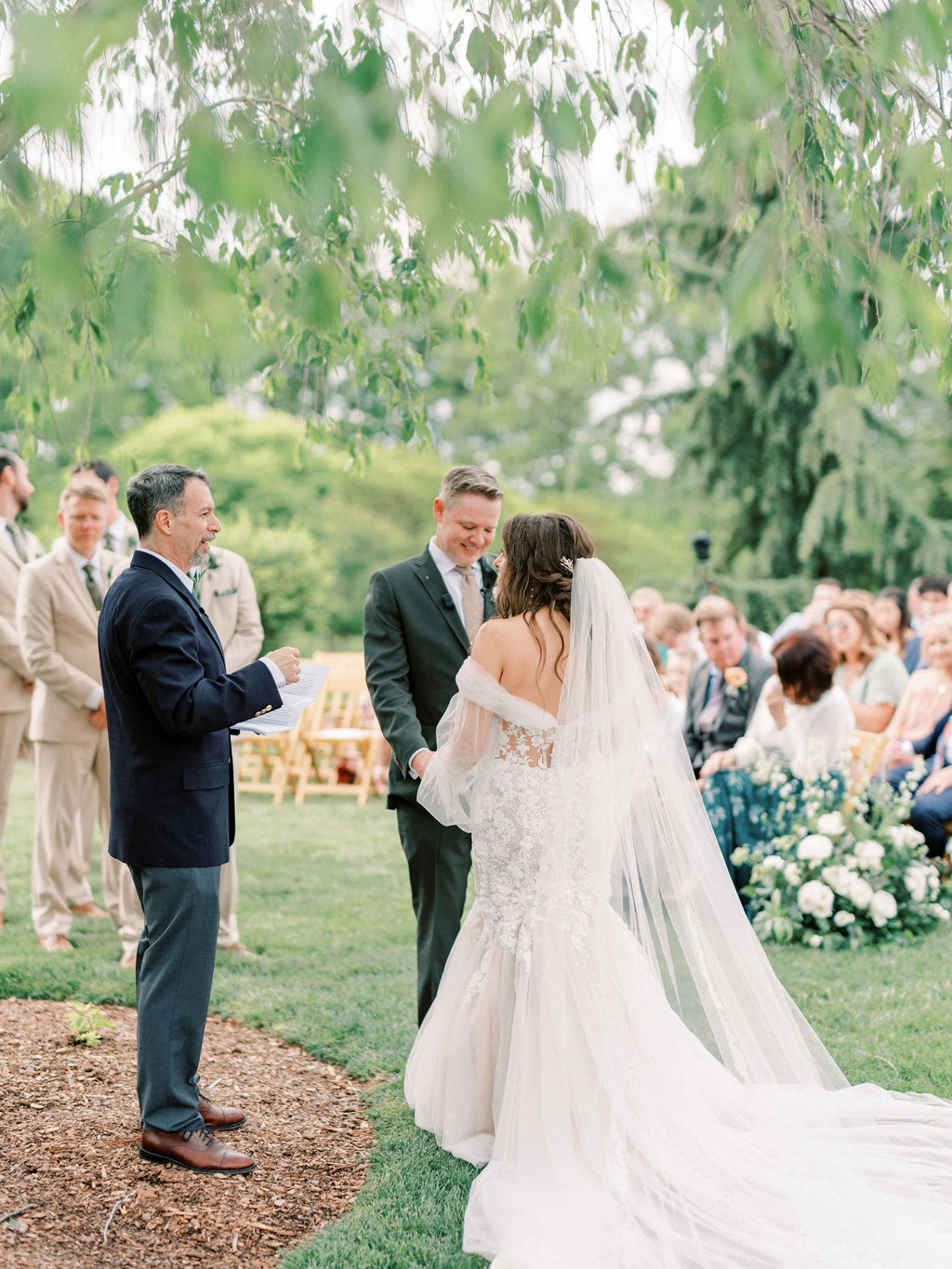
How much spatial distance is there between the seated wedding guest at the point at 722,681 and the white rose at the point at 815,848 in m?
1.26

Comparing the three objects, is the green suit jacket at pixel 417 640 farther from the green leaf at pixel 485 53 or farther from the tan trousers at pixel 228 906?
the tan trousers at pixel 228 906

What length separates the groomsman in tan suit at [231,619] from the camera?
19.1ft

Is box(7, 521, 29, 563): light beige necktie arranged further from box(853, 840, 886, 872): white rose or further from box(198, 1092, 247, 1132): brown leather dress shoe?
box(853, 840, 886, 872): white rose

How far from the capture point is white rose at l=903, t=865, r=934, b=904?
6230mm

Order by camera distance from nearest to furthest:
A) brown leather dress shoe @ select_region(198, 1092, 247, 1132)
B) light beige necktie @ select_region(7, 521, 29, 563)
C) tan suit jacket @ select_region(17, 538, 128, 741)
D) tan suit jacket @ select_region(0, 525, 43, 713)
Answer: brown leather dress shoe @ select_region(198, 1092, 247, 1132) < tan suit jacket @ select_region(17, 538, 128, 741) < tan suit jacket @ select_region(0, 525, 43, 713) < light beige necktie @ select_region(7, 521, 29, 563)

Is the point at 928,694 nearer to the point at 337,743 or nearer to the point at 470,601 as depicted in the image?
the point at 470,601

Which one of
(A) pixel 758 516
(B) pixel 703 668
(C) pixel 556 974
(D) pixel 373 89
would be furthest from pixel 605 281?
(A) pixel 758 516

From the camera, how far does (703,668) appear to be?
305 inches

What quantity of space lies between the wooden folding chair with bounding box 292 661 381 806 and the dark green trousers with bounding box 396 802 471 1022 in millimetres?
7639

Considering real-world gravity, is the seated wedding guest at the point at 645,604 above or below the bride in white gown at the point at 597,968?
above

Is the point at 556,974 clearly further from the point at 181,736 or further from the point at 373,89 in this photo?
the point at 373,89

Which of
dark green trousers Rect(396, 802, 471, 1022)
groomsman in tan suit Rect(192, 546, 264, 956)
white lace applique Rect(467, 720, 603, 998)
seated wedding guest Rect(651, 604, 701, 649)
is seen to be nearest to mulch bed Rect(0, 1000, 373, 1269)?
dark green trousers Rect(396, 802, 471, 1022)

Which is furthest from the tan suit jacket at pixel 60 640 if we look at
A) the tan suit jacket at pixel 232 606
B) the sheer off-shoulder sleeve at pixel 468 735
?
the sheer off-shoulder sleeve at pixel 468 735

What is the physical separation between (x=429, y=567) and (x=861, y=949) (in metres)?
3.45
